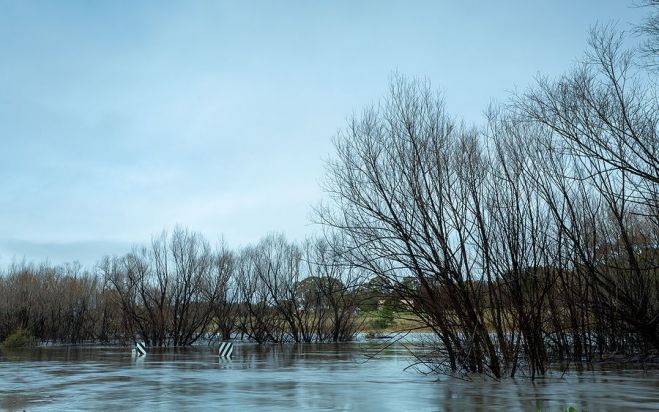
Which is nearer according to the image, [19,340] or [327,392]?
[327,392]

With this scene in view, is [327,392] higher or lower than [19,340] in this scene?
lower

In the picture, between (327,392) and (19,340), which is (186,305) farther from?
(327,392)

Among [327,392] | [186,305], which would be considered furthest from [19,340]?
[327,392]

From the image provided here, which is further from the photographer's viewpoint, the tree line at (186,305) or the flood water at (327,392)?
the tree line at (186,305)

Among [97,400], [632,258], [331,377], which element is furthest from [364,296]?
[632,258]

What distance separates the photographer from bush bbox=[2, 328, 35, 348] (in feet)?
129

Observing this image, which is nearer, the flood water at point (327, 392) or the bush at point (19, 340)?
the flood water at point (327, 392)

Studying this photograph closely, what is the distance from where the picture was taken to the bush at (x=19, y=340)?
39.4 metres

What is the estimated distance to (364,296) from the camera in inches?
506

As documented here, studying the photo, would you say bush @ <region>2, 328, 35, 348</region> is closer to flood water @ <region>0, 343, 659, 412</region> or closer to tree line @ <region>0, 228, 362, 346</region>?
tree line @ <region>0, 228, 362, 346</region>

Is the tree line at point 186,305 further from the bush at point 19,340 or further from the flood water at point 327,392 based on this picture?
the flood water at point 327,392

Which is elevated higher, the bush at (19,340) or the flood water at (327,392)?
the bush at (19,340)

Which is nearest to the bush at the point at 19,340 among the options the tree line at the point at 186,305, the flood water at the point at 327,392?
the tree line at the point at 186,305

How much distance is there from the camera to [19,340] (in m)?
39.9
